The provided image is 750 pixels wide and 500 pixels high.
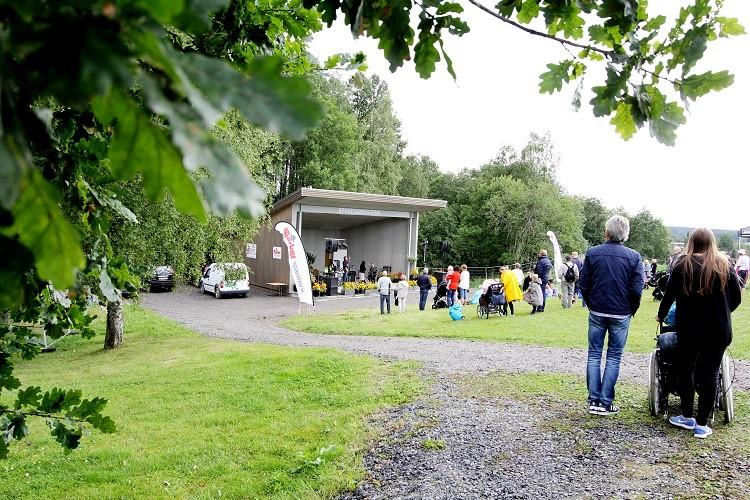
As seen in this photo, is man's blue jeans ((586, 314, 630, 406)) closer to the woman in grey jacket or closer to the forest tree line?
the woman in grey jacket

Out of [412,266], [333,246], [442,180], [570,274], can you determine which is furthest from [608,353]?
[442,180]

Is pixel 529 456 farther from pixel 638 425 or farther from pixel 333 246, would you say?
pixel 333 246

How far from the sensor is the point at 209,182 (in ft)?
1.86

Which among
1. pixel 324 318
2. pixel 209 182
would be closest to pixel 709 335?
pixel 209 182

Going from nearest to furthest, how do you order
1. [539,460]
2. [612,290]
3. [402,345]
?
[539,460]
[612,290]
[402,345]

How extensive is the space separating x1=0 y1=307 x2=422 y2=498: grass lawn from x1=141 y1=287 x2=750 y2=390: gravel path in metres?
1.04

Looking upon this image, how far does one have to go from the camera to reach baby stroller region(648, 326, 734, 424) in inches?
183

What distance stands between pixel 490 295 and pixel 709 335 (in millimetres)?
10264

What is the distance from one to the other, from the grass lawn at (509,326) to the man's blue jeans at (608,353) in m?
4.17

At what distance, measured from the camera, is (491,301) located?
14.4 meters

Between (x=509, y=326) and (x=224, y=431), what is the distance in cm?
818

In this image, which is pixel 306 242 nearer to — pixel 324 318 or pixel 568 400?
pixel 324 318

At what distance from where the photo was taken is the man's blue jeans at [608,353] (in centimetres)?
488

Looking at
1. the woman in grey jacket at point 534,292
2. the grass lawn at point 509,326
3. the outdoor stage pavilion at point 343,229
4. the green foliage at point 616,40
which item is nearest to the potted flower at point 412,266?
the outdoor stage pavilion at point 343,229
